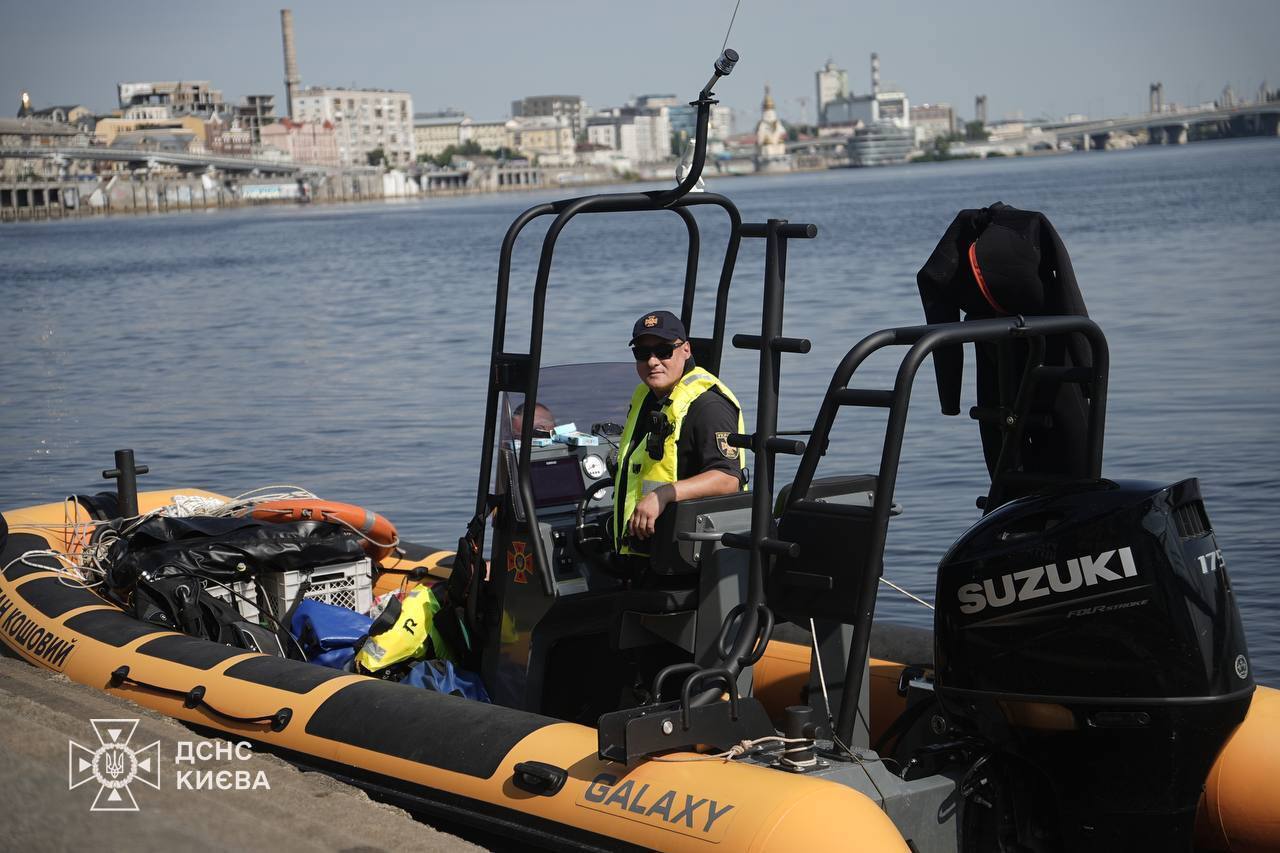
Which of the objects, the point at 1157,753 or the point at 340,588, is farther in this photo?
the point at 340,588

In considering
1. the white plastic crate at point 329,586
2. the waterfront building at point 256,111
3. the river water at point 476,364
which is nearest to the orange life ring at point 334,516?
the white plastic crate at point 329,586

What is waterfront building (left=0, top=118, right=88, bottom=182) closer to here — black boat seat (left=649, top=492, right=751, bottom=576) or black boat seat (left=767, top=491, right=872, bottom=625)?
black boat seat (left=649, top=492, right=751, bottom=576)

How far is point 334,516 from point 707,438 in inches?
107

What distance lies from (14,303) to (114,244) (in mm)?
31011

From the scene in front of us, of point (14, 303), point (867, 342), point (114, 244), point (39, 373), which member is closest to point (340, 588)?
point (867, 342)

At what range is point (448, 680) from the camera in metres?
5.21

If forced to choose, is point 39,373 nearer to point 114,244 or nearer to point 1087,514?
point 1087,514

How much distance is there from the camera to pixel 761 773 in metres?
3.73

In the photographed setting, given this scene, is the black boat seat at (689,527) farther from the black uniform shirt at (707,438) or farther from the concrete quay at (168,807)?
the concrete quay at (168,807)

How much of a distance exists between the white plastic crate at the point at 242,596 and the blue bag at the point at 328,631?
28 centimetres

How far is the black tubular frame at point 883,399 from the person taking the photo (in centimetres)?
356

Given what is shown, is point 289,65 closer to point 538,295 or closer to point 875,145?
point 875,145

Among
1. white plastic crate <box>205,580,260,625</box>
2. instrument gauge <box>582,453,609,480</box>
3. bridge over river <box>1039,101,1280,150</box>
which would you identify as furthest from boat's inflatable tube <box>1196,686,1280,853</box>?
bridge over river <box>1039,101,1280,150</box>

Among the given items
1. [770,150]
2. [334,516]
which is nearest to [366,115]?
[770,150]
